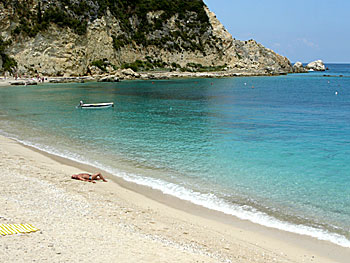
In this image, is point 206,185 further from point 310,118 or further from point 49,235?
point 310,118

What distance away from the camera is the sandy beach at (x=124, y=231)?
245 inches

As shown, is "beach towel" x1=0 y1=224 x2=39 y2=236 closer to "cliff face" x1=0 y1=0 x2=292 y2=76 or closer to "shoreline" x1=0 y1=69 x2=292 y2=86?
"shoreline" x1=0 y1=69 x2=292 y2=86

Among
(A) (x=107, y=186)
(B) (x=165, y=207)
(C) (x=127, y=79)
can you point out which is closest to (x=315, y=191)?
(B) (x=165, y=207)

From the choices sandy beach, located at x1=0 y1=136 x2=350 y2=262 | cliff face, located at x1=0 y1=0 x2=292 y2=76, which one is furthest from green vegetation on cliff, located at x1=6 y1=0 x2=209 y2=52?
sandy beach, located at x1=0 y1=136 x2=350 y2=262

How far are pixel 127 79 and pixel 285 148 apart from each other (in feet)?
208

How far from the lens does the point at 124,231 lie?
7480 millimetres

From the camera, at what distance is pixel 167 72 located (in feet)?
295

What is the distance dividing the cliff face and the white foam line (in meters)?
64.7

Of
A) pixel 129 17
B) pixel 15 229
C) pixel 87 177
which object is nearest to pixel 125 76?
pixel 129 17

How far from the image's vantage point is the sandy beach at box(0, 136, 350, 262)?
622cm

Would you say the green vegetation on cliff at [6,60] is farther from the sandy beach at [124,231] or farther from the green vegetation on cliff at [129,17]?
the sandy beach at [124,231]

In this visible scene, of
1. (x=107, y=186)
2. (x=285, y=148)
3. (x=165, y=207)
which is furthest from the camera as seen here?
(x=285, y=148)

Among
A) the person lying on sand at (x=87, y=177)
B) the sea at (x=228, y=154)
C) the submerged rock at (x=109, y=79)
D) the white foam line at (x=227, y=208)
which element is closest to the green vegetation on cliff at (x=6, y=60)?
the submerged rock at (x=109, y=79)

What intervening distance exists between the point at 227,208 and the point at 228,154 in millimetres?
6208
